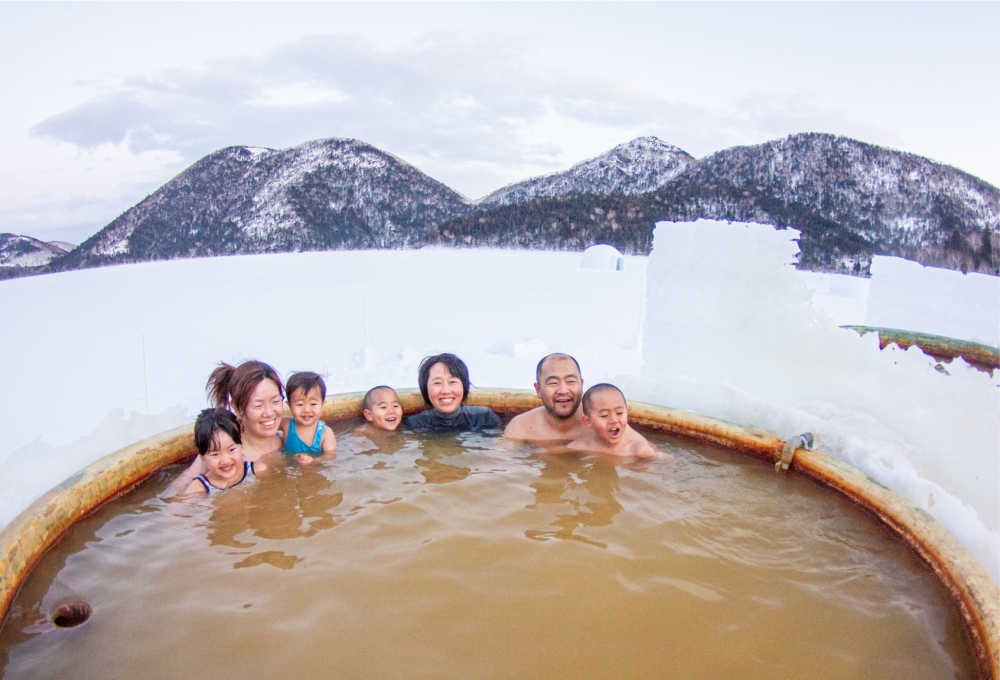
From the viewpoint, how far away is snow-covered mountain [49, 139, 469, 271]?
256 ft

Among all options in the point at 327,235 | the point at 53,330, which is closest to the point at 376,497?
the point at 53,330

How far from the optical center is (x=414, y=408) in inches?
150

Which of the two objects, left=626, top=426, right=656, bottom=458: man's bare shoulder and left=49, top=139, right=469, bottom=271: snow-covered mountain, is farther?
left=49, top=139, right=469, bottom=271: snow-covered mountain

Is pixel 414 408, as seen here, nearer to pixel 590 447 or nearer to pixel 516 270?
pixel 590 447

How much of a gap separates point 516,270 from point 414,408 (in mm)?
11683

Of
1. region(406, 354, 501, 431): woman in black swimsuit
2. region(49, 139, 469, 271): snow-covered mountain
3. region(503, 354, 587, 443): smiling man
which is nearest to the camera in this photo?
region(503, 354, 587, 443): smiling man

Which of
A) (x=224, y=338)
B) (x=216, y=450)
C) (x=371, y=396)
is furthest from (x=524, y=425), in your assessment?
(x=224, y=338)

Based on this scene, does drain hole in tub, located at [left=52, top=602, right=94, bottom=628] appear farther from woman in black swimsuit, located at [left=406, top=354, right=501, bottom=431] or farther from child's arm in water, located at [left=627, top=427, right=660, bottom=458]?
child's arm in water, located at [left=627, top=427, right=660, bottom=458]

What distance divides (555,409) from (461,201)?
9994cm

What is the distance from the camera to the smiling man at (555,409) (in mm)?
3332

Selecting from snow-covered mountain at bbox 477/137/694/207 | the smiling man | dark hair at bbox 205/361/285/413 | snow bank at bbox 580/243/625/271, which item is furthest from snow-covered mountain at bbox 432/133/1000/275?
dark hair at bbox 205/361/285/413

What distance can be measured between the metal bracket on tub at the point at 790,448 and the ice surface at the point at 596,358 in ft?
0.74

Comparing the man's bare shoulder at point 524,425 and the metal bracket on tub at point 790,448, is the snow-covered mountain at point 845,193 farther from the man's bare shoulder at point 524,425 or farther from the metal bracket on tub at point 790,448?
the metal bracket on tub at point 790,448

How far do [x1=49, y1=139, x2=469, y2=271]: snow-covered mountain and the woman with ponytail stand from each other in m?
71.8
